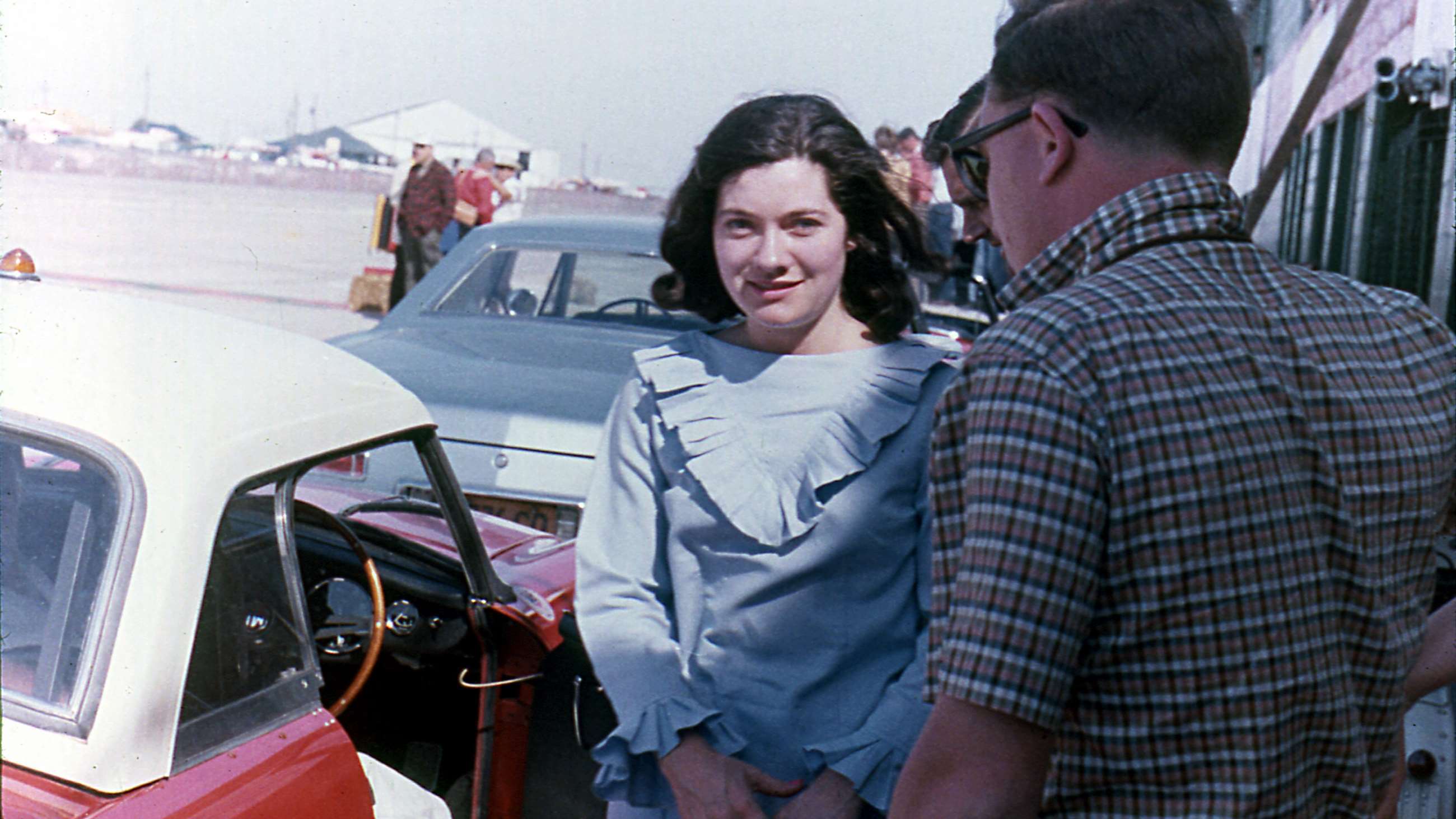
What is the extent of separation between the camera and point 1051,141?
1245mm

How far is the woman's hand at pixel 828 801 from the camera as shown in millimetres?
1743

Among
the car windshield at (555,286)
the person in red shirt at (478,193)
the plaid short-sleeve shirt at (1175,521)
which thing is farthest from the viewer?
the person in red shirt at (478,193)

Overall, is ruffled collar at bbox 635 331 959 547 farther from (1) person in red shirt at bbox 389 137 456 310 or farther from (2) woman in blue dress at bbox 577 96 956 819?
(1) person in red shirt at bbox 389 137 456 310

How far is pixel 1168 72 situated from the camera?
1.20 meters

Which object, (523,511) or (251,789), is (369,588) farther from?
(523,511)

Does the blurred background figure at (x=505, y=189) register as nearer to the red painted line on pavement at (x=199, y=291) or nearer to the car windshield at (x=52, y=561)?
the red painted line on pavement at (x=199, y=291)

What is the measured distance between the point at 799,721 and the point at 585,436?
2.68 metres

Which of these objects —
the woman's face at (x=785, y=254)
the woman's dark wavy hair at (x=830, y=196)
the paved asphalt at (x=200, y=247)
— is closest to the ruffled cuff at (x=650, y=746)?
the woman's face at (x=785, y=254)

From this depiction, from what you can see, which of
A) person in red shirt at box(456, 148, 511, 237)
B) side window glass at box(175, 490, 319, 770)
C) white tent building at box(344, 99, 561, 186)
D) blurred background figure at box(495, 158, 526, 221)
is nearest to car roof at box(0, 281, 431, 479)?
side window glass at box(175, 490, 319, 770)

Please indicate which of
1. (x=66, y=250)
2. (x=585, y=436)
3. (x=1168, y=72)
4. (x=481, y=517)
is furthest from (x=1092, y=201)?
(x=66, y=250)

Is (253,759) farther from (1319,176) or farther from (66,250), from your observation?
(66,250)

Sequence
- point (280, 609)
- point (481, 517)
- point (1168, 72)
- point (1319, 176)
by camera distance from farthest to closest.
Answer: point (1319, 176), point (481, 517), point (280, 609), point (1168, 72)

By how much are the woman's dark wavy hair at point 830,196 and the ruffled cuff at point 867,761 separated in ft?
2.20

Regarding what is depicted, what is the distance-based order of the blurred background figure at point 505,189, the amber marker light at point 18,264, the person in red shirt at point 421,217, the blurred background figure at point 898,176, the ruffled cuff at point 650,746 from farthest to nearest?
1. the blurred background figure at point 505,189
2. the person in red shirt at point 421,217
3. the amber marker light at point 18,264
4. the blurred background figure at point 898,176
5. the ruffled cuff at point 650,746
